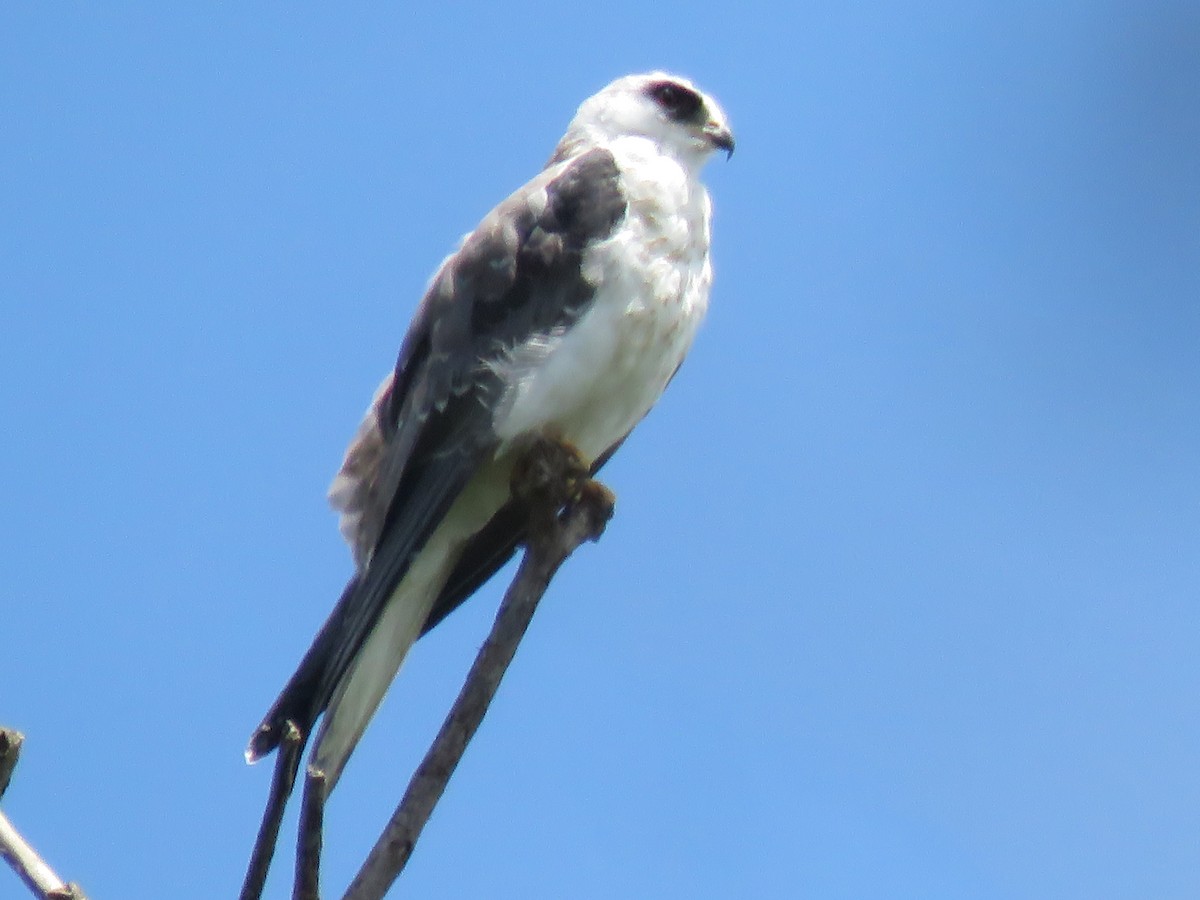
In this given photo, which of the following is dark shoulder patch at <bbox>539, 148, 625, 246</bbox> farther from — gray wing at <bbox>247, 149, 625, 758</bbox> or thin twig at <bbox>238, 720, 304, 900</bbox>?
thin twig at <bbox>238, 720, 304, 900</bbox>

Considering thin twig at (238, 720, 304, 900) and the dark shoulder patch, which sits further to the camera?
the dark shoulder patch

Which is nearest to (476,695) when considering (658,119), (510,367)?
(510,367)

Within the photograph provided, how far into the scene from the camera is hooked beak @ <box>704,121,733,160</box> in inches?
218

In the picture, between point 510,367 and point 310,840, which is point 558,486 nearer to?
point 510,367

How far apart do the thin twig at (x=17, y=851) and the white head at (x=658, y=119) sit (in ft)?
11.0

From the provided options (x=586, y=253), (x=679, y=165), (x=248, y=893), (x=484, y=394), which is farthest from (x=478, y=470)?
(x=248, y=893)

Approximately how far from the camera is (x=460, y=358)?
4586 mm

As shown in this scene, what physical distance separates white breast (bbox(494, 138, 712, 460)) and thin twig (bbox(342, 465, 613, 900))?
0.43 m

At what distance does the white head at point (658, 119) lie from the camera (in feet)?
17.9

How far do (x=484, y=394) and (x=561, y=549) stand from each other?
918mm

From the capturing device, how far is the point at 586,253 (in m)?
4.58

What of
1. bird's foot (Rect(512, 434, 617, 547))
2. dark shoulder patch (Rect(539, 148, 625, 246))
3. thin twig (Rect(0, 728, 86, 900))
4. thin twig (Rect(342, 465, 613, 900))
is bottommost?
thin twig (Rect(0, 728, 86, 900))

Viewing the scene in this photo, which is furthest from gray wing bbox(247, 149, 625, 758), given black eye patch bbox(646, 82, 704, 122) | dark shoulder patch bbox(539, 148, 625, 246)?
black eye patch bbox(646, 82, 704, 122)

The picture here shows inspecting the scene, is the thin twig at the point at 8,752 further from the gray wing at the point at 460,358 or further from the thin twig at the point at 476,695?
the gray wing at the point at 460,358
